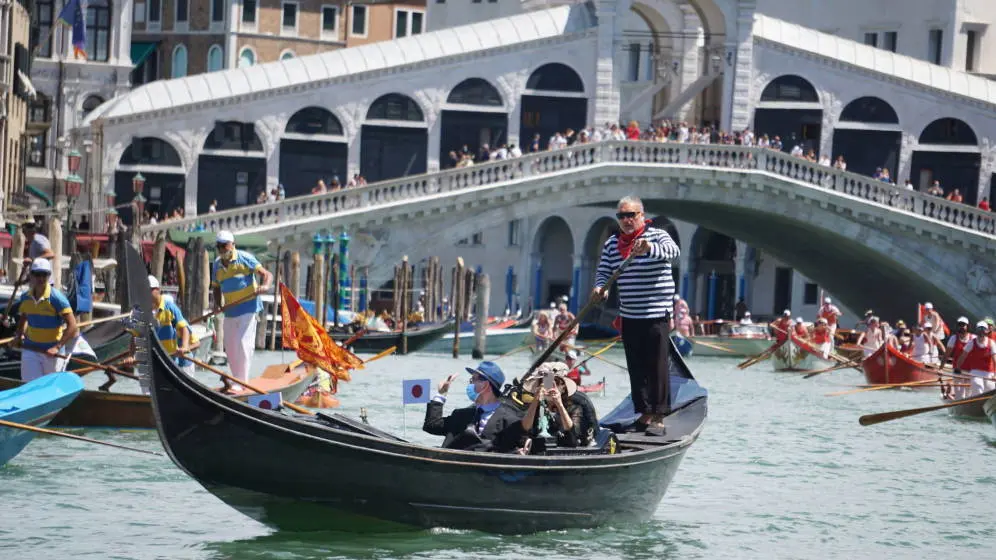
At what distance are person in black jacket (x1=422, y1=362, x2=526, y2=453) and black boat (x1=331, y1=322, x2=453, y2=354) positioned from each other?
1542cm

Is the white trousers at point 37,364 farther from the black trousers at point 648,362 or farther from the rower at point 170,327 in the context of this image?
the black trousers at point 648,362

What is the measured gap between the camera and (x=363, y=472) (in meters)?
8.98

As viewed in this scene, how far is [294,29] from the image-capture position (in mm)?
43250

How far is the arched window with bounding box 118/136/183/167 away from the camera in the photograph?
29406 millimetres

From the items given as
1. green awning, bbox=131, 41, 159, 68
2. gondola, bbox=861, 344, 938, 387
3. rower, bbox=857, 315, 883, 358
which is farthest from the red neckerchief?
green awning, bbox=131, 41, 159, 68

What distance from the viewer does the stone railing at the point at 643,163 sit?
2811cm

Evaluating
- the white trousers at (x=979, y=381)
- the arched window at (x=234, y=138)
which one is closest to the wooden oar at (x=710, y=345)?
the arched window at (x=234, y=138)

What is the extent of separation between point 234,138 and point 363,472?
21.3m

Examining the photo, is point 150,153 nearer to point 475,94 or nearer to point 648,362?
point 475,94

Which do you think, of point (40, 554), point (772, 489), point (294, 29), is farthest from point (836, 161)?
point (40, 554)

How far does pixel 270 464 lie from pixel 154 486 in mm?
2455

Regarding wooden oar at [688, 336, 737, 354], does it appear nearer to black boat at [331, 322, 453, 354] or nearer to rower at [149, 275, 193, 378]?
black boat at [331, 322, 453, 354]

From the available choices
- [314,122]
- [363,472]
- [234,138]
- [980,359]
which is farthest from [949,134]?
[363,472]

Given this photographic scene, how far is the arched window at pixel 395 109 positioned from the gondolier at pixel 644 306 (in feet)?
67.7
